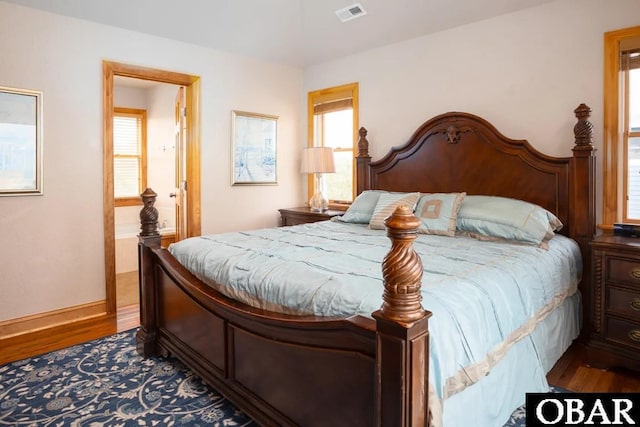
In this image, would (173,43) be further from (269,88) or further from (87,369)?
(87,369)

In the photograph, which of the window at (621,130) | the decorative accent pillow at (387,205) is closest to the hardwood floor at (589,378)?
the window at (621,130)

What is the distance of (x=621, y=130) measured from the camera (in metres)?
2.81

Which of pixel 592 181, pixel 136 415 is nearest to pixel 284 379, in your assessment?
pixel 136 415

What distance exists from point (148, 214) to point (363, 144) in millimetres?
2265

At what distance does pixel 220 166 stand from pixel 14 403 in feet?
8.82

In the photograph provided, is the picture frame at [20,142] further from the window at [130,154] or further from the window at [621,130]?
the window at [621,130]

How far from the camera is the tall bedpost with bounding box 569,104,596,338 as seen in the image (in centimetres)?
275

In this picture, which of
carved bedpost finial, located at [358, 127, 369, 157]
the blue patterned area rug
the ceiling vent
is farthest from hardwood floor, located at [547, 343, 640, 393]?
the ceiling vent

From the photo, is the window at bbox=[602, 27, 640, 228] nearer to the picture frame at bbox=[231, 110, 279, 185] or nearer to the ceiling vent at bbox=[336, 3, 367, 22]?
the ceiling vent at bbox=[336, 3, 367, 22]

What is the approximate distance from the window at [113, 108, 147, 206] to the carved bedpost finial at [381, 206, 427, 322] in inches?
229

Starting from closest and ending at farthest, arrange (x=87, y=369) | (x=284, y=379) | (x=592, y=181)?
(x=284, y=379) < (x=87, y=369) < (x=592, y=181)

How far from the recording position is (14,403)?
2.17m

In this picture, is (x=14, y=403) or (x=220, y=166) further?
(x=220, y=166)

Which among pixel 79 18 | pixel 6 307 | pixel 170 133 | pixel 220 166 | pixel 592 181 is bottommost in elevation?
pixel 6 307
